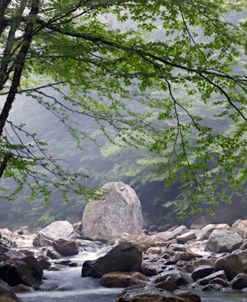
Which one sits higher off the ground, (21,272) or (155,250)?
(155,250)

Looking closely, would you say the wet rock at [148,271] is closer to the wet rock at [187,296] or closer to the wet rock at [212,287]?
the wet rock at [212,287]

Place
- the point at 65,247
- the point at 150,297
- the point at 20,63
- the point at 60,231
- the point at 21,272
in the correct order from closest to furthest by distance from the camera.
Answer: the point at 20,63 < the point at 150,297 < the point at 21,272 < the point at 65,247 < the point at 60,231

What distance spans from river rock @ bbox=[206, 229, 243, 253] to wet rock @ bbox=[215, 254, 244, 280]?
329cm

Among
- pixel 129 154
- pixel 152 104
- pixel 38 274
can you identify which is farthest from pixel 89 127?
pixel 152 104

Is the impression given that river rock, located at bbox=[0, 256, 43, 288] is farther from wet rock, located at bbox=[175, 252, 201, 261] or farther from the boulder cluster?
wet rock, located at bbox=[175, 252, 201, 261]

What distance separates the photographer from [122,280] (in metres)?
10.5

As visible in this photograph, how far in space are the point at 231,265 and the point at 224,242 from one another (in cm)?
384

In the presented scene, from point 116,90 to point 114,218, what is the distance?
50.2 ft

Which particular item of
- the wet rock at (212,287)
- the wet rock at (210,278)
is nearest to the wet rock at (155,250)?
the wet rock at (210,278)

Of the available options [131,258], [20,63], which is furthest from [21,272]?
[20,63]

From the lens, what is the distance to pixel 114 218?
20.8 m

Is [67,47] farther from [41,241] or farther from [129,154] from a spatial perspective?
[129,154]

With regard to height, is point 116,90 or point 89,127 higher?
point 89,127

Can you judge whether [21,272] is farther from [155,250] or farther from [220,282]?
[155,250]
